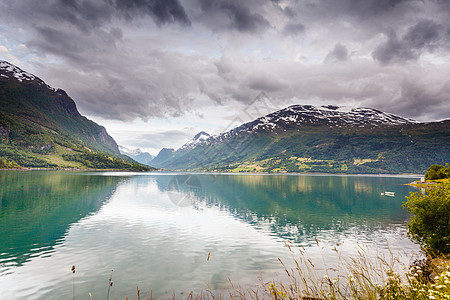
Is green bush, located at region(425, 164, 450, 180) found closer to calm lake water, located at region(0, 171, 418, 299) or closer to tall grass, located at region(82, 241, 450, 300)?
calm lake water, located at region(0, 171, 418, 299)

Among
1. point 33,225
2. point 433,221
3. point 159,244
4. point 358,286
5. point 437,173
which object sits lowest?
point 159,244

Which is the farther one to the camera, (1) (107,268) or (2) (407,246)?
(2) (407,246)

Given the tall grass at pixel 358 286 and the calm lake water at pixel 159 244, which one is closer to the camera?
the tall grass at pixel 358 286

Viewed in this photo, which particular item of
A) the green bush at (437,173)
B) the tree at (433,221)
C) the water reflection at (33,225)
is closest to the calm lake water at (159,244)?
the water reflection at (33,225)

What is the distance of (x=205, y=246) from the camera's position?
2709 centimetres

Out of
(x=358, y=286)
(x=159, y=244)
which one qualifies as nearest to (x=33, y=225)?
(x=159, y=244)

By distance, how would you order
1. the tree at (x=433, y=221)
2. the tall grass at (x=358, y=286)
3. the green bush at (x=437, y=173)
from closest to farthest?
1. the tall grass at (x=358, y=286)
2. the tree at (x=433, y=221)
3. the green bush at (x=437, y=173)

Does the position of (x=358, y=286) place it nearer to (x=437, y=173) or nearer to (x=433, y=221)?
(x=433, y=221)

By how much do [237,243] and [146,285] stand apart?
13276mm

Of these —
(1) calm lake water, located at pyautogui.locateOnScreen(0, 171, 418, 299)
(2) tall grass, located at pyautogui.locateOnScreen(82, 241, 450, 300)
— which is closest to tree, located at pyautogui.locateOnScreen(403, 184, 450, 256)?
(2) tall grass, located at pyautogui.locateOnScreen(82, 241, 450, 300)

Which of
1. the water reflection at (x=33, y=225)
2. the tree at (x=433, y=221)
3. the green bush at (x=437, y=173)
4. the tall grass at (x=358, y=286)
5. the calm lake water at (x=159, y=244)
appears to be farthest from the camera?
the green bush at (x=437, y=173)

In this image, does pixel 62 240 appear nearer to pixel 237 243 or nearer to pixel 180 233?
pixel 180 233

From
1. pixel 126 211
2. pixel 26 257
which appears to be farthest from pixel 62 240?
pixel 126 211

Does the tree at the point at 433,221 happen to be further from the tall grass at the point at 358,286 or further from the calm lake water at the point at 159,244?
the calm lake water at the point at 159,244
